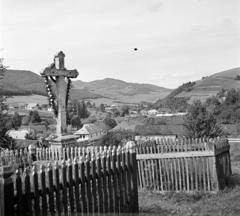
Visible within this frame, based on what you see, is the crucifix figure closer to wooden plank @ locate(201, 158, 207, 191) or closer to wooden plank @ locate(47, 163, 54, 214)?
wooden plank @ locate(201, 158, 207, 191)

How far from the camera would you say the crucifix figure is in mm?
12617

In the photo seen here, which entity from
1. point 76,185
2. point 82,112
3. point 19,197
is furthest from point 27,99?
point 19,197

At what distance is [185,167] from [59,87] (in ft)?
18.0

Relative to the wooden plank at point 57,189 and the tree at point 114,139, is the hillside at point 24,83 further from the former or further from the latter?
the wooden plank at point 57,189

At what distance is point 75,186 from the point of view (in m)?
5.40

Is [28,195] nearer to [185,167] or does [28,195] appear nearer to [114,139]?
[185,167]

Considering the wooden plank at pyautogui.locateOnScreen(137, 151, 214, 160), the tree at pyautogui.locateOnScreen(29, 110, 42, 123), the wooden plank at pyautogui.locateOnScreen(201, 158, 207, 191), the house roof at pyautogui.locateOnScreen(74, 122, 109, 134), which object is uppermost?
the tree at pyautogui.locateOnScreen(29, 110, 42, 123)

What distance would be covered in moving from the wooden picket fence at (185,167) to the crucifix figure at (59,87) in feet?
11.1

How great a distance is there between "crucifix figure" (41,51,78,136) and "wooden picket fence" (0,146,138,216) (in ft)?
Result: 19.5

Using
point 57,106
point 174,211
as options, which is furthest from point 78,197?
point 57,106

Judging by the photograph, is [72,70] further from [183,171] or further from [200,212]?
[200,212]

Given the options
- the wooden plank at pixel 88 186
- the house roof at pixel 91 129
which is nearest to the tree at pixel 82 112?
the house roof at pixel 91 129

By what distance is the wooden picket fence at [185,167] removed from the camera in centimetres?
989

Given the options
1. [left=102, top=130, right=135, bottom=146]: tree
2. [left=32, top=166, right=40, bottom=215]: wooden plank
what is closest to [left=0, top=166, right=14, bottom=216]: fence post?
[left=32, top=166, right=40, bottom=215]: wooden plank
